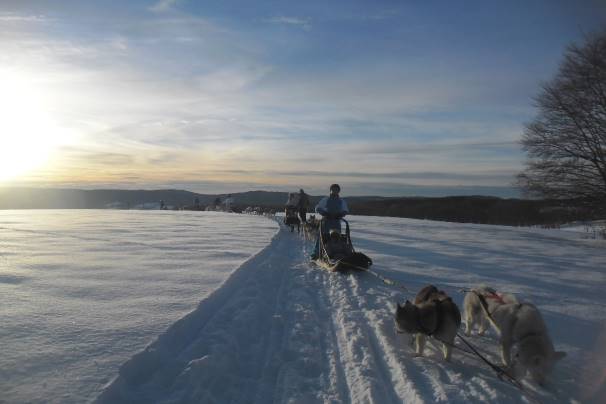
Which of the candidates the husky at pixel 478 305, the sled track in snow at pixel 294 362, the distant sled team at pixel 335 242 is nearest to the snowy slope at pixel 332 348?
the sled track in snow at pixel 294 362

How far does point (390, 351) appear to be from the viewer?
143 inches

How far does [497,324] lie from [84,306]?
4.26 metres

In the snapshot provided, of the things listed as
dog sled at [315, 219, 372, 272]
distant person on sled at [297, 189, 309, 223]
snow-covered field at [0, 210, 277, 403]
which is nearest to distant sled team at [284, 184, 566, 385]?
snow-covered field at [0, 210, 277, 403]

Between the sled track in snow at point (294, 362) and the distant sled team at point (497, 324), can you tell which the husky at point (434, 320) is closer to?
the distant sled team at point (497, 324)

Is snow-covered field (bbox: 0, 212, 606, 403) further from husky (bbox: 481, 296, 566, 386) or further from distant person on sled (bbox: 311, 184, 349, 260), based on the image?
distant person on sled (bbox: 311, 184, 349, 260)

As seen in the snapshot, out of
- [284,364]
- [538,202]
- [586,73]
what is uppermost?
[586,73]

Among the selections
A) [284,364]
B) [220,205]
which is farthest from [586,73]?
[220,205]

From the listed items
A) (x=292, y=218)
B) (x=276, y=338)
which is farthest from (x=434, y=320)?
(x=292, y=218)

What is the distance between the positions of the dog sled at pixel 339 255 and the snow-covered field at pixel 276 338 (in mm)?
266

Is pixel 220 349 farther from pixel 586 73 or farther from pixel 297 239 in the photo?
pixel 586 73

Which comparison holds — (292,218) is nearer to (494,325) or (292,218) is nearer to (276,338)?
(276,338)

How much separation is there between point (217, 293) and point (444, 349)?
2956mm

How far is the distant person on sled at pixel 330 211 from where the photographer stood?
8.09 m

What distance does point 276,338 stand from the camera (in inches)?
155
